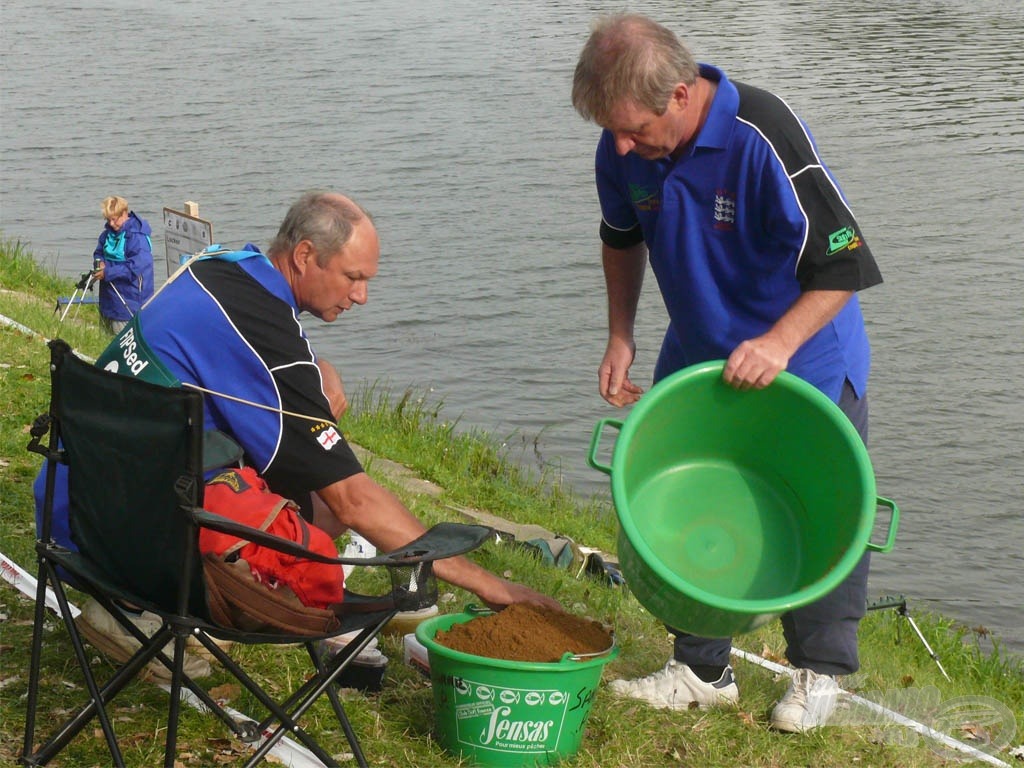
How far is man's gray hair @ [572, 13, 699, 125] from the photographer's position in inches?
128

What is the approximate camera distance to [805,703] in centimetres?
383

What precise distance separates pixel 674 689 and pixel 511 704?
2.78 ft

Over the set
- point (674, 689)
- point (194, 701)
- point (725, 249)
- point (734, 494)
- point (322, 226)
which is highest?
point (322, 226)

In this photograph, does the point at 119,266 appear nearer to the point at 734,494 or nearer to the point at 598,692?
the point at 598,692

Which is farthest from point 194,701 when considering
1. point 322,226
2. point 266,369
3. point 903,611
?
point 903,611

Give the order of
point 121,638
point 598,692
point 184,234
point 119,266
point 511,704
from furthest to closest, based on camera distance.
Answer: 1. point 119,266
2. point 184,234
3. point 598,692
4. point 121,638
5. point 511,704

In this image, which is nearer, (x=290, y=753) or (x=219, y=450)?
(x=219, y=450)

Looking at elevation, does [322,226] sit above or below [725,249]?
above

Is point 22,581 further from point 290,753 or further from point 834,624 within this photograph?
point 834,624

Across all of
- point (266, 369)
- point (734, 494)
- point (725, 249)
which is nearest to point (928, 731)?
point (734, 494)

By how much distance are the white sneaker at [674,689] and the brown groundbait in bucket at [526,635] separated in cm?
53

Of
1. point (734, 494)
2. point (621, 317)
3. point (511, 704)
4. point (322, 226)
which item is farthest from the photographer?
point (621, 317)

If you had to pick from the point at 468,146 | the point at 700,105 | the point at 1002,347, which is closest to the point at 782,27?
the point at 468,146

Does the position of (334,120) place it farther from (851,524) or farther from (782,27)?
(851,524)
